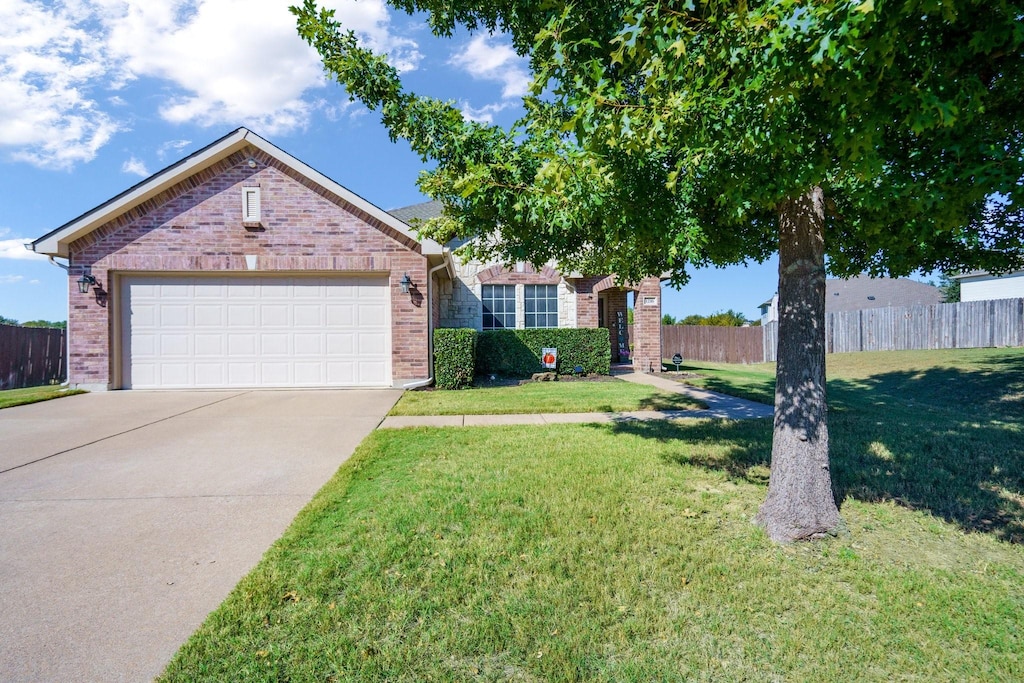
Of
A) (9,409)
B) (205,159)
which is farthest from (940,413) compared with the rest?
(9,409)

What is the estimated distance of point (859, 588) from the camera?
9.54 feet

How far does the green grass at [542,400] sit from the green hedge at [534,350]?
187 centimetres

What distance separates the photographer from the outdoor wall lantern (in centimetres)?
1045

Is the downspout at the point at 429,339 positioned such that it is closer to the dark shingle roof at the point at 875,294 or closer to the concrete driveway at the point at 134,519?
the concrete driveway at the point at 134,519

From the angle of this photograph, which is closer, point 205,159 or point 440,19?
point 440,19

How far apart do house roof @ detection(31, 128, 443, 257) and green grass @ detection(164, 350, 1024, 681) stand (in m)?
7.03

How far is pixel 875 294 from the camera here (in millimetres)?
34625

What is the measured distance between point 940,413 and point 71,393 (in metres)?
16.1

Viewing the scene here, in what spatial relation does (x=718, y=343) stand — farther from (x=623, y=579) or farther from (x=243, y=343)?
(x=623, y=579)

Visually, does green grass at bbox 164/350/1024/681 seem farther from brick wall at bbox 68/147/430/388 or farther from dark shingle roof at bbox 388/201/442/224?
dark shingle roof at bbox 388/201/442/224

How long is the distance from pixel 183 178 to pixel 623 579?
1187 cm

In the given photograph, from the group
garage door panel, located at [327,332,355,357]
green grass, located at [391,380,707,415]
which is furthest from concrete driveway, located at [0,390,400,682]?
garage door panel, located at [327,332,355,357]

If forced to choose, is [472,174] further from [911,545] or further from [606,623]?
[911,545]

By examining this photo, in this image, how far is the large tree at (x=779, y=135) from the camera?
8.05ft
